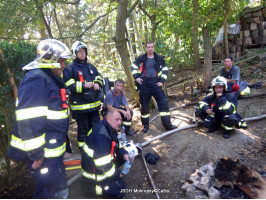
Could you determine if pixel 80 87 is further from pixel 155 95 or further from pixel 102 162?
pixel 155 95

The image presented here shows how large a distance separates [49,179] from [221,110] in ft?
12.3

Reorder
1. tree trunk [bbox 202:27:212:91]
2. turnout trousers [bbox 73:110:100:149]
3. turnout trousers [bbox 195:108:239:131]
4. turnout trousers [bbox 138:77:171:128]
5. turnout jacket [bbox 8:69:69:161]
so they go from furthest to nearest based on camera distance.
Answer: tree trunk [bbox 202:27:212:91]
turnout trousers [bbox 138:77:171:128]
turnout trousers [bbox 195:108:239:131]
turnout trousers [bbox 73:110:100:149]
turnout jacket [bbox 8:69:69:161]

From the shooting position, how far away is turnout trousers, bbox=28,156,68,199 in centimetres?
224

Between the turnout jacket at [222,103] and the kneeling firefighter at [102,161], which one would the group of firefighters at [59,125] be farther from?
the turnout jacket at [222,103]

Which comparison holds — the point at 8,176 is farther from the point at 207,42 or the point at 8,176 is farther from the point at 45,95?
the point at 207,42

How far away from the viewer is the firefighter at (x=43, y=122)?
2.02m

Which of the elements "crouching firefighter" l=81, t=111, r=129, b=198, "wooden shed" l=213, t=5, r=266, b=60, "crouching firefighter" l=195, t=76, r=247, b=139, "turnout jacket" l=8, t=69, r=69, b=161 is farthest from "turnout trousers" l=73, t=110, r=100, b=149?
"wooden shed" l=213, t=5, r=266, b=60

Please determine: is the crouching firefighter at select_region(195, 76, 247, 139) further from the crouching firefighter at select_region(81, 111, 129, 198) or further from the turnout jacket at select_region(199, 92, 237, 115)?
the crouching firefighter at select_region(81, 111, 129, 198)

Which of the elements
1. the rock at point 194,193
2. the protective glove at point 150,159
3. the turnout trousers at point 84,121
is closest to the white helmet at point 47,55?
the turnout trousers at point 84,121

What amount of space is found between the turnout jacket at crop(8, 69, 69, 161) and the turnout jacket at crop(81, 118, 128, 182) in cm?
38

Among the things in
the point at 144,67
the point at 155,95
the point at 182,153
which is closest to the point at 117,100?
the point at 155,95

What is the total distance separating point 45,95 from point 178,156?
2.83 meters

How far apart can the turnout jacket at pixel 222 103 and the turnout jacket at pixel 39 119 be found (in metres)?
3.39

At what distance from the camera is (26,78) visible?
212cm
